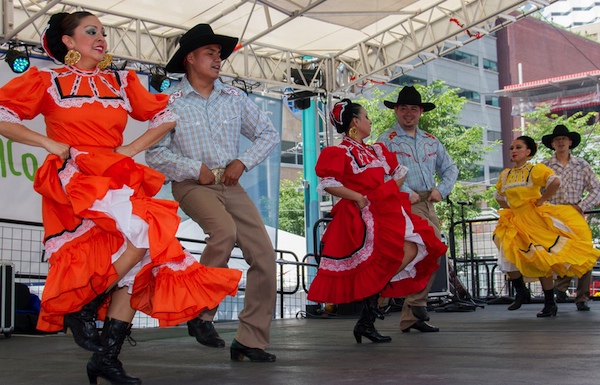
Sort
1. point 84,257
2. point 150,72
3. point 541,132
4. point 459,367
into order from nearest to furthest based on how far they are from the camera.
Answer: point 84,257, point 459,367, point 150,72, point 541,132

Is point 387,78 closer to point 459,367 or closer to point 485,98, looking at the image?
point 459,367

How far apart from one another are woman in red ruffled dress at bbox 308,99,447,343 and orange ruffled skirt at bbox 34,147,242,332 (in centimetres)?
163

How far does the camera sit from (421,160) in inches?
250

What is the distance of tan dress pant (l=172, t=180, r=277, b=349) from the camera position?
4.07m

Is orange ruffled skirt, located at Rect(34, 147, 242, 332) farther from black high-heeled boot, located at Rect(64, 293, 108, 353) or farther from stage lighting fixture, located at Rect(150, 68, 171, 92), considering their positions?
stage lighting fixture, located at Rect(150, 68, 171, 92)

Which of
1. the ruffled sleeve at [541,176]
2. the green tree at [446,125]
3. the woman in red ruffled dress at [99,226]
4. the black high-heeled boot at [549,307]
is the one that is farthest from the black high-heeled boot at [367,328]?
the green tree at [446,125]

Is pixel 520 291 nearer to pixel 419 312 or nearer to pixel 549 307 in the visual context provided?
pixel 549 307

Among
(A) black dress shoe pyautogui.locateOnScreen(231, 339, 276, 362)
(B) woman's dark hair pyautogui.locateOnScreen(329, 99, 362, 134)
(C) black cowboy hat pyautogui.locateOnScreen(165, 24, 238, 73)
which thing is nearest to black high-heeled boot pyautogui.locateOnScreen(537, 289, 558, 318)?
(B) woman's dark hair pyautogui.locateOnScreen(329, 99, 362, 134)

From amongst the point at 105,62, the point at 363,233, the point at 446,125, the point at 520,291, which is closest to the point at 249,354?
the point at 363,233

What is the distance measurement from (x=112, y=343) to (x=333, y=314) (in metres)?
6.88

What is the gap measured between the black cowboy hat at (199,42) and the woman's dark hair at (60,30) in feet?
2.99

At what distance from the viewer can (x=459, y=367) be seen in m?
3.33

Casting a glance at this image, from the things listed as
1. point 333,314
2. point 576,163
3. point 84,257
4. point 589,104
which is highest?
point 589,104

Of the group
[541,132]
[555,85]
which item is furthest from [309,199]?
[555,85]
